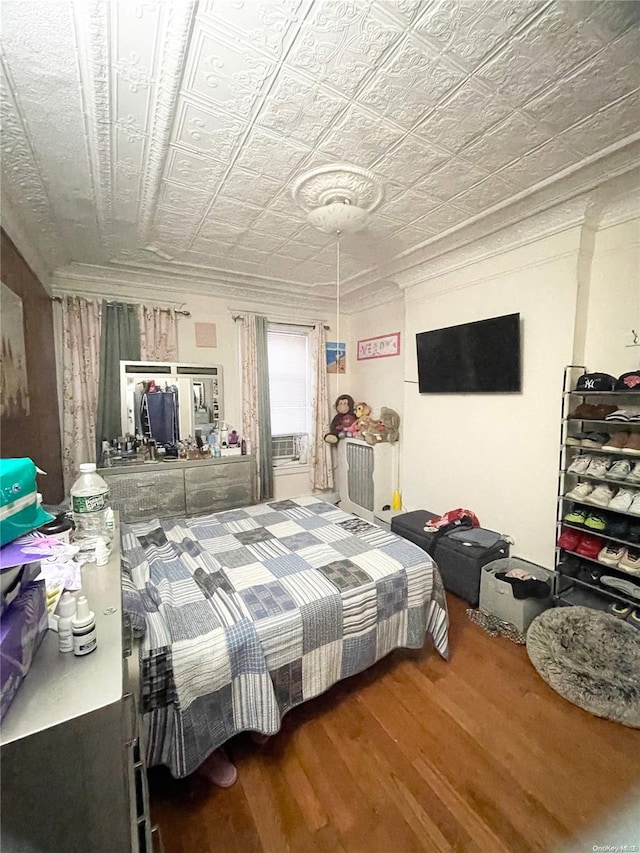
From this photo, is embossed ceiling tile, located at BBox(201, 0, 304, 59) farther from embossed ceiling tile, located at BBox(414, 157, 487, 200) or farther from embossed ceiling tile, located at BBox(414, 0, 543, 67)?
embossed ceiling tile, located at BBox(414, 157, 487, 200)

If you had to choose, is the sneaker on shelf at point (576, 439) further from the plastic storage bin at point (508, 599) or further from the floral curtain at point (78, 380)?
the floral curtain at point (78, 380)

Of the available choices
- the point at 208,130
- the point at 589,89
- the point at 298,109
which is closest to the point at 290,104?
the point at 298,109

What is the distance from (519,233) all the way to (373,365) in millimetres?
2054

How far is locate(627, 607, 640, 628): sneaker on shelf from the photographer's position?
194cm

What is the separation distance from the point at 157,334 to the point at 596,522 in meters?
3.83

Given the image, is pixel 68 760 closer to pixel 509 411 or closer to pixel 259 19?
pixel 259 19

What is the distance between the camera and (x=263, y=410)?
154 inches

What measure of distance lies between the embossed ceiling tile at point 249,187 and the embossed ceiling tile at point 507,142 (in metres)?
1.02

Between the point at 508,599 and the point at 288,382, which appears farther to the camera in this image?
the point at 288,382

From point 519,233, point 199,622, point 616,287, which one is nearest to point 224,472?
point 199,622

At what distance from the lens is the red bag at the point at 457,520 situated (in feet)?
9.40

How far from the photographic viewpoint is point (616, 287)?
2.17 metres

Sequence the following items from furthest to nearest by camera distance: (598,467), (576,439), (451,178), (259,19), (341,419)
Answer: (341,419) < (576,439) < (598,467) < (451,178) < (259,19)

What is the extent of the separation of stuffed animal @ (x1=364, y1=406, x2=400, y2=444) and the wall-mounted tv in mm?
615
